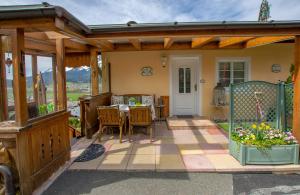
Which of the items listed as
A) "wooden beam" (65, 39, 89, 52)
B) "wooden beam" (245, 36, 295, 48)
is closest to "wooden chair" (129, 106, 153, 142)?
"wooden beam" (65, 39, 89, 52)

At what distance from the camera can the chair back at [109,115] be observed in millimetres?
5496

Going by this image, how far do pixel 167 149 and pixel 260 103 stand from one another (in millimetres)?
2167

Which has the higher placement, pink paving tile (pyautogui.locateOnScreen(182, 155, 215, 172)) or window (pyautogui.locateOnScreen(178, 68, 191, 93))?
window (pyautogui.locateOnScreen(178, 68, 191, 93))

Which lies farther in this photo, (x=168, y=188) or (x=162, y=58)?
(x=162, y=58)

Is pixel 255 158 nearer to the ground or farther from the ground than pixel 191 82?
nearer to the ground

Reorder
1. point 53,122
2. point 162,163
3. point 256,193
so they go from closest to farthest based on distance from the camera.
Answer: point 256,193 → point 53,122 → point 162,163

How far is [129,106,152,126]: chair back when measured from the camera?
17.6 feet

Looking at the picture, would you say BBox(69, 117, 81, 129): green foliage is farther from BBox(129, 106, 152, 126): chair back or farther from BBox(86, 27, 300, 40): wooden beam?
BBox(86, 27, 300, 40): wooden beam

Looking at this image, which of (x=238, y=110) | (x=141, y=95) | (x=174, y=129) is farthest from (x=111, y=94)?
(x=238, y=110)

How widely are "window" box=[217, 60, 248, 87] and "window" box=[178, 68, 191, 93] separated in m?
1.08

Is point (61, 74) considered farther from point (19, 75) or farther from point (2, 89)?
point (19, 75)

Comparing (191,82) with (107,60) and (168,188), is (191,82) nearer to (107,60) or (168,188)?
(107,60)

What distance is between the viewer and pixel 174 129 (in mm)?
6590

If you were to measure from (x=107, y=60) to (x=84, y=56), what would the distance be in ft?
5.05
